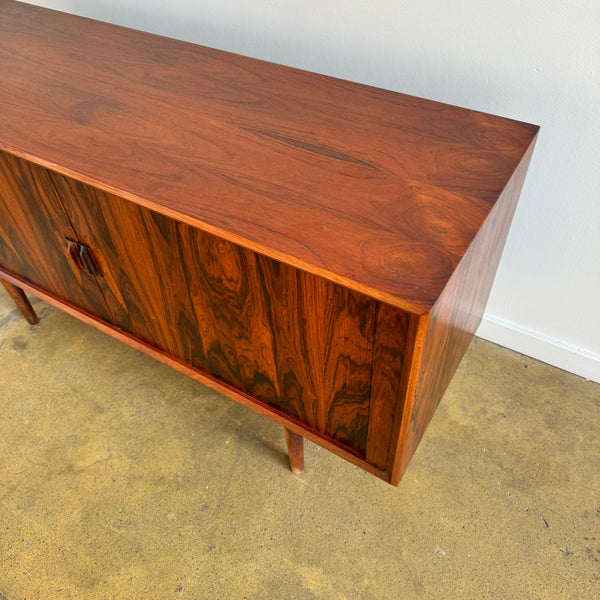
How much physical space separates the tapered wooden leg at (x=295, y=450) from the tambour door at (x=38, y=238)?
0.43m

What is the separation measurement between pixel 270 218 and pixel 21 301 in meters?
0.92

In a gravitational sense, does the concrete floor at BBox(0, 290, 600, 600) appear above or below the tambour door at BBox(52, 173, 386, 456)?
below

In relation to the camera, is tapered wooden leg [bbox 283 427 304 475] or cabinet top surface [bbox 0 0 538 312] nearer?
cabinet top surface [bbox 0 0 538 312]

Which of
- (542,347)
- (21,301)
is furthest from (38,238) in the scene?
(542,347)

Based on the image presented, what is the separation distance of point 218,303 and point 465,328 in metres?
0.41

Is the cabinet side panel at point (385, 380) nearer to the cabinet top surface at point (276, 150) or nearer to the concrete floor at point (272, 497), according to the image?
the cabinet top surface at point (276, 150)

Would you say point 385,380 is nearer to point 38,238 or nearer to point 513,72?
point 513,72

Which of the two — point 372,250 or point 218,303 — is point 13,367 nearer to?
point 218,303

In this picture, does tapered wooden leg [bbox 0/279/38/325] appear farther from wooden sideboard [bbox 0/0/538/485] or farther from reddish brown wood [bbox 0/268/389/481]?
wooden sideboard [bbox 0/0/538/485]

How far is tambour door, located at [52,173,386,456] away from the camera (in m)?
0.69

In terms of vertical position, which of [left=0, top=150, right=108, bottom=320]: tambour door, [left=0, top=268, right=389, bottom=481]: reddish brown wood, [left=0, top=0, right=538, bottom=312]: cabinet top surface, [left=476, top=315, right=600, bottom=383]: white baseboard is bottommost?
[left=476, top=315, right=600, bottom=383]: white baseboard

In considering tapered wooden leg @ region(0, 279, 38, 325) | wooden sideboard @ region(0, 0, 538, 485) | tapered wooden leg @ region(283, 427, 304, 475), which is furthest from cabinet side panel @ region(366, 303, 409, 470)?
tapered wooden leg @ region(0, 279, 38, 325)

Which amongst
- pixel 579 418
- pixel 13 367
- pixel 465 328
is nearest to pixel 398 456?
pixel 465 328

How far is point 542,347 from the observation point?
4.09 ft
